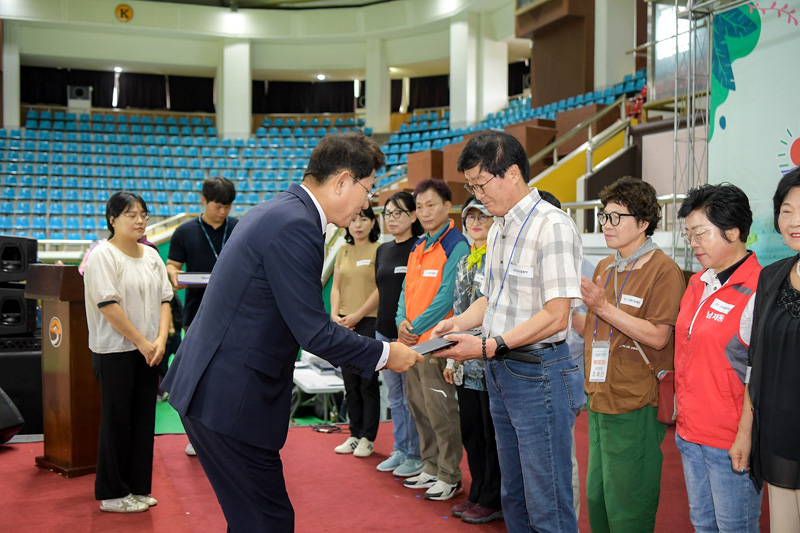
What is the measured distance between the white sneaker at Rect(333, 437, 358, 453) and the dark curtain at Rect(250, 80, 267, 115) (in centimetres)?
1782

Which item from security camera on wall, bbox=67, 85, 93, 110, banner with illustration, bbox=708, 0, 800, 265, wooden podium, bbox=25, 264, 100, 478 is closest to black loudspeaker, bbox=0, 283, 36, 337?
wooden podium, bbox=25, 264, 100, 478

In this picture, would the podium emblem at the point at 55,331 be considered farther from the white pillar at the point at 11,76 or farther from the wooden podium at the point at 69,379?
the white pillar at the point at 11,76

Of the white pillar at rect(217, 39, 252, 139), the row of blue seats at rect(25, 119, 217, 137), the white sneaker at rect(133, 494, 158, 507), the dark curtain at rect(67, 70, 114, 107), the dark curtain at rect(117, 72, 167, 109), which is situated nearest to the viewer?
the white sneaker at rect(133, 494, 158, 507)

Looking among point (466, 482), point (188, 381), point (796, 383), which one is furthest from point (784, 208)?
point (466, 482)

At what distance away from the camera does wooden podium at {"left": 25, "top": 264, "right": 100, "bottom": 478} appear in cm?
368

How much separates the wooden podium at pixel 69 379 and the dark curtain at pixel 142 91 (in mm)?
17548

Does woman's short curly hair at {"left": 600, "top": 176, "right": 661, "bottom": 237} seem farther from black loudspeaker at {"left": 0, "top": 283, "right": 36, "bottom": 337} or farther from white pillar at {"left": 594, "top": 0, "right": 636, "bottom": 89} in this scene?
white pillar at {"left": 594, "top": 0, "right": 636, "bottom": 89}

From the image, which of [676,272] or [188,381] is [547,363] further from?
[188,381]

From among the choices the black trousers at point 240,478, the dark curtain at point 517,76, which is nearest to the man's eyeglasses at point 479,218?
the black trousers at point 240,478

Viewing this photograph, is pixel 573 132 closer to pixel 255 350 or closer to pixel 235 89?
pixel 255 350

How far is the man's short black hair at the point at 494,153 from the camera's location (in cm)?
208

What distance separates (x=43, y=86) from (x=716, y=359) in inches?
806

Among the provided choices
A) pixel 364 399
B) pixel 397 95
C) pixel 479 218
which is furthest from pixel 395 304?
pixel 397 95

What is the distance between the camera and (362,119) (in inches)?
782
